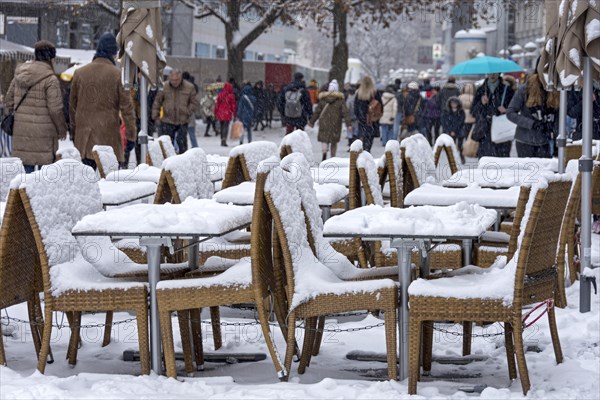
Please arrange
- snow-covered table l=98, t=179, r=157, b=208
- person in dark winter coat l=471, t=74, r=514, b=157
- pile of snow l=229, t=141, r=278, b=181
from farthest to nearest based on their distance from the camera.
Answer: person in dark winter coat l=471, t=74, r=514, b=157 < pile of snow l=229, t=141, r=278, b=181 < snow-covered table l=98, t=179, r=157, b=208

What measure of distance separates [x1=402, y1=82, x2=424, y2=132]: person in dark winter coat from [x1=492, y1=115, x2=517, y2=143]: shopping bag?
28.4 feet

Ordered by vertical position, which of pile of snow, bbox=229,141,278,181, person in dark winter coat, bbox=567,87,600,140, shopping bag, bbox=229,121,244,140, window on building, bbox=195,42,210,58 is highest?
window on building, bbox=195,42,210,58

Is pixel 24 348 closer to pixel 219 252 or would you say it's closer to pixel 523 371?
pixel 219 252

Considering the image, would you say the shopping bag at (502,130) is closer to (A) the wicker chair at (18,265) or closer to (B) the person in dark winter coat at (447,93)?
(B) the person in dark winter coat at (447,93)

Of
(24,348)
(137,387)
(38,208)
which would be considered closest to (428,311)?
(137,387)

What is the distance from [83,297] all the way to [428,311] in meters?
1.65

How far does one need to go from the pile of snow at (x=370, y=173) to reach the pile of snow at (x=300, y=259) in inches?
69.2

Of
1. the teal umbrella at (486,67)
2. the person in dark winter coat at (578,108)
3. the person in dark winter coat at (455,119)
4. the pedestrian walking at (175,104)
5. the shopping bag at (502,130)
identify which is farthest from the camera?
the teal umbrella at (486,67)

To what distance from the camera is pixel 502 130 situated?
1627 cm

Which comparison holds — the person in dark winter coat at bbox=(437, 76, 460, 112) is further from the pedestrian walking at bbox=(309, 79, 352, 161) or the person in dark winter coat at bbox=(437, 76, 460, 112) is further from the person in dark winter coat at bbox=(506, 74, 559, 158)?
the person in dark winter coat at bbox=(506, 74, 559, 158)

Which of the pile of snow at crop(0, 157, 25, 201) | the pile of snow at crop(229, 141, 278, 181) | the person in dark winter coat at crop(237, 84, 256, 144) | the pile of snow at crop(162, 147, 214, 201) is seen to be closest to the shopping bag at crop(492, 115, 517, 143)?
the pile of snow at crop(229, 141, 278, 181)

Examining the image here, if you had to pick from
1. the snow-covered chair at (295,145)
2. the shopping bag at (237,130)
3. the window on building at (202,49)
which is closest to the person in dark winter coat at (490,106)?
the snow-covered chair at (295,145)

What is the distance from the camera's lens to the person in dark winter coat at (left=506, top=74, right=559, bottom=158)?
12.5m

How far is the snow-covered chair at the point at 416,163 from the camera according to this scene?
8914 millimetres
